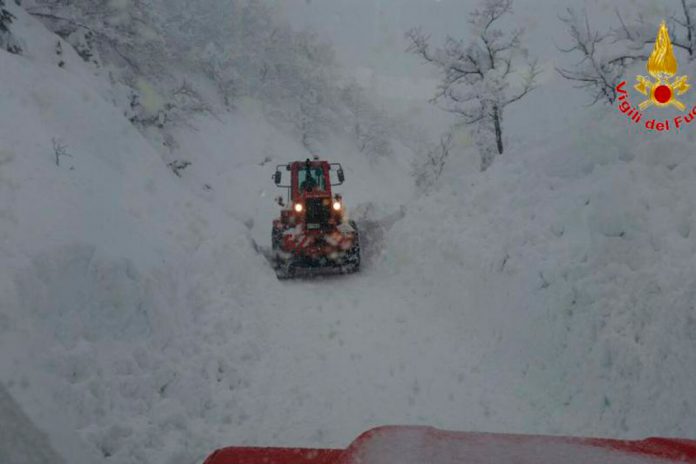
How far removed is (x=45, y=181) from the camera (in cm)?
534

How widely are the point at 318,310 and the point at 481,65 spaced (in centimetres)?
1202

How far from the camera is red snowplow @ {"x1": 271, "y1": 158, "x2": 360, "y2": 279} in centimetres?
1135

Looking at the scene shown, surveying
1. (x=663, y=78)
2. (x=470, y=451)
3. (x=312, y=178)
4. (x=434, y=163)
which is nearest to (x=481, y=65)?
(x=312, y=178)

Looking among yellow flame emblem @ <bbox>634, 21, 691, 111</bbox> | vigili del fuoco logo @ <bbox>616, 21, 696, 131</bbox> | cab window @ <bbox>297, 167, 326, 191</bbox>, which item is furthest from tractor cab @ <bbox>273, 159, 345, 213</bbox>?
yellow flame emblem @ <bbox>634, 21, 691, 111</bbox>

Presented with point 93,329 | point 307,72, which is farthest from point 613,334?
point 307,72

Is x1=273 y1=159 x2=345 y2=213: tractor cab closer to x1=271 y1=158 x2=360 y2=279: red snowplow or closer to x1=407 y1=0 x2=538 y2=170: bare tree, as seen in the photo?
x1=271 y1=158 x2=360 y2=279: red snowplow

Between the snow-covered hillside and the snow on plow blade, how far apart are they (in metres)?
2.25

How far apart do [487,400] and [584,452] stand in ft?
12.5

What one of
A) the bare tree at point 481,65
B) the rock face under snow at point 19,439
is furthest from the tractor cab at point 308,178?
A: the rock face under snow at point 19,439

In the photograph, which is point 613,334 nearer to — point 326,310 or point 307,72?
point 326,310

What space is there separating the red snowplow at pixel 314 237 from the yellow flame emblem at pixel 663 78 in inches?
249

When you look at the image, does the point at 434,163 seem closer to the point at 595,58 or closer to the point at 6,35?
the point at 595,58

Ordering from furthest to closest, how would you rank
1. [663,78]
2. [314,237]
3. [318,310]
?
→ [314,237]
[318,310]
[663,78]

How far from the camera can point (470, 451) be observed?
167cm
